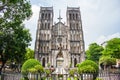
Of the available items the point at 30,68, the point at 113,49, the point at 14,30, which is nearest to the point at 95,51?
the point at 113,49

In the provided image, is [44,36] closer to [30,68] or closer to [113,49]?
[113,49]

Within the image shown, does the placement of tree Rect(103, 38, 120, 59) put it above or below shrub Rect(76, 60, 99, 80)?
above

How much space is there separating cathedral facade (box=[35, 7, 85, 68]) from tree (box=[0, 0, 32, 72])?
2848 cm

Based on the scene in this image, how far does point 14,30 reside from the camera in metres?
25.8

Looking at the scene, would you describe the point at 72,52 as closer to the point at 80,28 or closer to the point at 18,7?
the point at 80,28

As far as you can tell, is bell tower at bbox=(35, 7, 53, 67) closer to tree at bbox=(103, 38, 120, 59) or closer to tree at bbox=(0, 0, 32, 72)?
tree at bbox=(103, 38, 120, 59)

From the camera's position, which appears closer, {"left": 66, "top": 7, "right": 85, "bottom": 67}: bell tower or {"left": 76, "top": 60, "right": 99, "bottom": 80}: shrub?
{"left": 76, "top": 60, "right": 99, "bottom": 80}: shrub

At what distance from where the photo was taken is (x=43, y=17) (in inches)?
2515

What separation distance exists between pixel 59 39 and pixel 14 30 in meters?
36.9

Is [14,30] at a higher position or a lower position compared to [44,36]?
lower

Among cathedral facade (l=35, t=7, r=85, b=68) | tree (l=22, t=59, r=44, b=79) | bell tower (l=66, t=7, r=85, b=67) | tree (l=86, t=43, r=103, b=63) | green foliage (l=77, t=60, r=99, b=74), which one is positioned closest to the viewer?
green foliage (l=77, t=60, r=99, b=74)

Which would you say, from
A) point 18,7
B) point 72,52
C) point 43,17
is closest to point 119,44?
point 72,52

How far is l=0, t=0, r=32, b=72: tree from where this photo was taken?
57.4ft

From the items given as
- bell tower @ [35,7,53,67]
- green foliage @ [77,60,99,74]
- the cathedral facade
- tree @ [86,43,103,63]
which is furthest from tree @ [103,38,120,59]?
green foliage @ [77,60,99,74]
